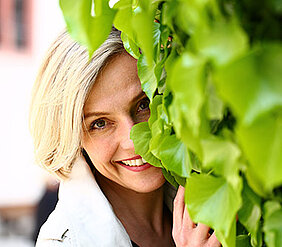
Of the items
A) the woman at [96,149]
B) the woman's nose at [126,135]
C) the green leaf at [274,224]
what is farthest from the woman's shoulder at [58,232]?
the green leaf at [274,224]

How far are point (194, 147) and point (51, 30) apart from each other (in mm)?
3766

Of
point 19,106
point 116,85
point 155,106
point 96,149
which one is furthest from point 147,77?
point 19,106

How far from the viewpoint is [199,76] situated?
0.24 m

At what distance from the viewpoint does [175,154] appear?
405 mm

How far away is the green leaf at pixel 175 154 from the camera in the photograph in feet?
1.32

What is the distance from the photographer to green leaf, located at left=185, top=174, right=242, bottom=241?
1.04 feet

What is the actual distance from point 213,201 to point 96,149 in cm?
62

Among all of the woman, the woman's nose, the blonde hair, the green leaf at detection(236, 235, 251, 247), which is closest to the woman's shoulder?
the woman

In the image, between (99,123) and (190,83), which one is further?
(99,123)

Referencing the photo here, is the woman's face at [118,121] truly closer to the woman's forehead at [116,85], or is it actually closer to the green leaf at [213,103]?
the woman's forehead at [116,85]

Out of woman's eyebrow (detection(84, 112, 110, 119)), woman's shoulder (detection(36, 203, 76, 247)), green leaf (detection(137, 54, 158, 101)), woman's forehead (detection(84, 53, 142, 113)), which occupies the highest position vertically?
green leaf (detection(137, 54, 158, 101))

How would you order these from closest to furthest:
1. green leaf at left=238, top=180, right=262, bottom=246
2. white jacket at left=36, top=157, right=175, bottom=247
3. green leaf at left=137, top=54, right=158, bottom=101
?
green leaf at left=238, top=180, right=262, bottom=246
green leaf at left=137, top=54, right=158, bottom=101
white jacket at left=36, top=157, right=175, bottom=247

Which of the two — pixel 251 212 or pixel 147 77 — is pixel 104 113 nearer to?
pixel 147 77

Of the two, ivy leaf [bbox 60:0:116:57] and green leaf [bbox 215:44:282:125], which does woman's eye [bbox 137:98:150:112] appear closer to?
ivy leaf [bbox 60:0:116:57]
